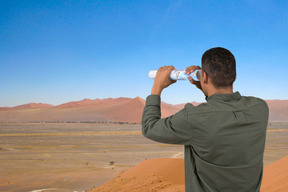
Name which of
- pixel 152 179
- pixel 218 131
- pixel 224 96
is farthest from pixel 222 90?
pixel 152 179

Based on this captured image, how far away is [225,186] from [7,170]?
29.2 ft

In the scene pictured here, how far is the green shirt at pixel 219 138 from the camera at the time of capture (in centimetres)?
114

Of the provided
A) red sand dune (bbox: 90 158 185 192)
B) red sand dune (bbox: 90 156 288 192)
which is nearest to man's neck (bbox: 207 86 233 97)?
red sand dune (bbox: 90 156 288 192)

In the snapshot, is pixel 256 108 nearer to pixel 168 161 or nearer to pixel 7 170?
pixel 168 161

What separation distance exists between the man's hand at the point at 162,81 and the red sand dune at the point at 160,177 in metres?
3.06

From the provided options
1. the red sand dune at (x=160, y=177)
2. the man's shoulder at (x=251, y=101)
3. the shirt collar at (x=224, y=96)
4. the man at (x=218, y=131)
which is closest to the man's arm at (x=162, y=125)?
the man at (x=218, y=131)

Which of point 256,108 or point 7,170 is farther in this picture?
point 7,170

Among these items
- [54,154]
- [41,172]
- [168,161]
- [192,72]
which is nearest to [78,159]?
[54,154]

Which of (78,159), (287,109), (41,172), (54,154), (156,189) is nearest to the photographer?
(156,189)

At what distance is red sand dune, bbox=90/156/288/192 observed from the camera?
13.8ft

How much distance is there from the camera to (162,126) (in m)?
1.19

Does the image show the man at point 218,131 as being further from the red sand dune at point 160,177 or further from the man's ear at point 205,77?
the red sand dune at point 160,177

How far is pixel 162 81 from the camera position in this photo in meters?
1.42

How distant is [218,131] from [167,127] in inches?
8.4
